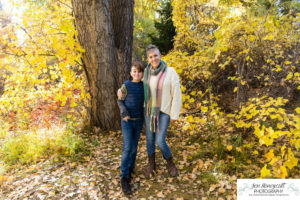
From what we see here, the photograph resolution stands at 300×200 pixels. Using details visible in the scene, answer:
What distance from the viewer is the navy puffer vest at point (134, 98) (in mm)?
2549

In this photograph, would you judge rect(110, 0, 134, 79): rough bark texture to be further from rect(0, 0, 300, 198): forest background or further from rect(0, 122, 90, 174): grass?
rect(0, 122, 90, 174): grass

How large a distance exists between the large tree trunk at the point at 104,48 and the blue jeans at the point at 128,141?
1739mm

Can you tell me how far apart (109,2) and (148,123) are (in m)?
2.93

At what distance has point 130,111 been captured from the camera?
8.38 feet

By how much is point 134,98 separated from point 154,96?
0.28m

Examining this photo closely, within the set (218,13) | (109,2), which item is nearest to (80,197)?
(109,2)

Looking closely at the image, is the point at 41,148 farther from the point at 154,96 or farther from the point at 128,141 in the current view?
the point at 154,96

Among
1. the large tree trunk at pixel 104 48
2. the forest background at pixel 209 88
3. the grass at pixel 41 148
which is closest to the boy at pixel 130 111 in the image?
the forest background at pixel 209 88

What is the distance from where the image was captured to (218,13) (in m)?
5.74

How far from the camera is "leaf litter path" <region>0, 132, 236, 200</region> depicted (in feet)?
8.46

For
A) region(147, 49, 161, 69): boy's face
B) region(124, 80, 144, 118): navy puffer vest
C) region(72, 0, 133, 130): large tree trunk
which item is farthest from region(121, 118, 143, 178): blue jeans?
region(72, 0, 133, 130): large tree trunk

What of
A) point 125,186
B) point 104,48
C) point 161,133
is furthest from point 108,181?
point 104,48

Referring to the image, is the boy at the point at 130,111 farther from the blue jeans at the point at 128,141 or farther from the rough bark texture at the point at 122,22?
the rough bark texture at the point at 122,22

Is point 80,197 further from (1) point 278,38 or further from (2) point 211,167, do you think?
(1) point 278,38
